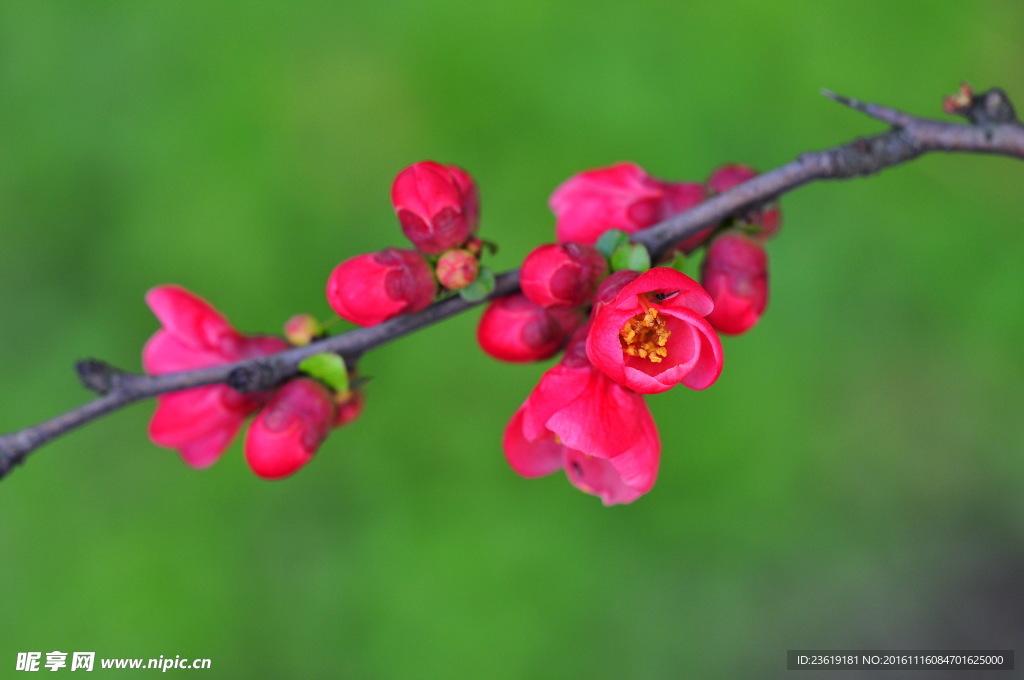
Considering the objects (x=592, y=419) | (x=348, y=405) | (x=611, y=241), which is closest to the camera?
(x=592, y=419)

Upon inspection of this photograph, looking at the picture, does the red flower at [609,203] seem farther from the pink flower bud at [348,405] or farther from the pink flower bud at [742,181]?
the pink flower bud at [348,405]

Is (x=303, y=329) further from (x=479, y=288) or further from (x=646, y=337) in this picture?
(x=646, y=337)

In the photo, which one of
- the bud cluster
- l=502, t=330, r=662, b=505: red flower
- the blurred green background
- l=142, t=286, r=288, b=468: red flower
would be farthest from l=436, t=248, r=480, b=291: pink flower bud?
the blurred green background

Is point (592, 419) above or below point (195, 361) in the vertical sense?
below

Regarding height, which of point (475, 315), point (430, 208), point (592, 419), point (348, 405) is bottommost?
point (592, 419)

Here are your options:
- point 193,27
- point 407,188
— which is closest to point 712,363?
point 407,188

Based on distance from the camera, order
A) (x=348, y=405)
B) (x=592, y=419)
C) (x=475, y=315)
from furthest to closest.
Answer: (x=475, y=315), (x=348, y=405), (x=592, y=419)

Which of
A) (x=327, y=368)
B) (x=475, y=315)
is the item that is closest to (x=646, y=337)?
(x=327, y=368)

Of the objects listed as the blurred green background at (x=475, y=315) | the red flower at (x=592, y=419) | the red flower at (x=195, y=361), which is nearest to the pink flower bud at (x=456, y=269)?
the red flower at (x=592, y=419)
